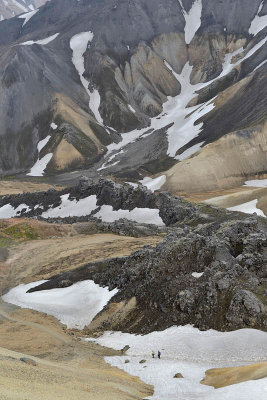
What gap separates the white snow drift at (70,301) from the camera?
110 ft

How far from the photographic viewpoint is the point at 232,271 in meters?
28.4

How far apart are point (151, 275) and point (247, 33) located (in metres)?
186

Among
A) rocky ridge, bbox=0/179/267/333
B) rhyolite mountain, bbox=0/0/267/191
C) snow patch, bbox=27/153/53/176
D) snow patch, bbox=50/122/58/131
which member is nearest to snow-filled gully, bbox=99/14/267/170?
rhyolite mountain, bbox=0/0/267/191

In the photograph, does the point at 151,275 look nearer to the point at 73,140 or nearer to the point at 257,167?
the point at 257,167

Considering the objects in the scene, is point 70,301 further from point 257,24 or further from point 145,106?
point 257,24

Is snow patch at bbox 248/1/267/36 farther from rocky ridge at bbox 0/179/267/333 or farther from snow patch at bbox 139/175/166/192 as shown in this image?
rocky ridge at bbox 0/179/267/333

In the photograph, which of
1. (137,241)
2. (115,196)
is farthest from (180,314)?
(115,196)

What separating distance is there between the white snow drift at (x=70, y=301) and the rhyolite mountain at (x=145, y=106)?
60.9m

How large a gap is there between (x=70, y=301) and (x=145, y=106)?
14814cm

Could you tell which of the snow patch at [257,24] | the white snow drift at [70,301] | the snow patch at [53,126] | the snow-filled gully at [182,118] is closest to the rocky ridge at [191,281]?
the white snow drift at [70,301]

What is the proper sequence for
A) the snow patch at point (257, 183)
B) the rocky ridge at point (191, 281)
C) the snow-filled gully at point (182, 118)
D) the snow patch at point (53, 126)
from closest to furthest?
the rocky ridge at point (191, 281), the snow patch at point (257, 183), the snow-filled gully at point (182, 118), the snow patch at point (53, 126)

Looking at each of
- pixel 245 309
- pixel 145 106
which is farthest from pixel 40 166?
pixel 245 309

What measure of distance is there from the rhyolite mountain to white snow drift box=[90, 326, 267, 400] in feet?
231

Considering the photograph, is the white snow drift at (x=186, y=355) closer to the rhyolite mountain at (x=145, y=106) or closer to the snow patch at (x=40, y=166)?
the rhyolite mountain at (x=145, y=106)
